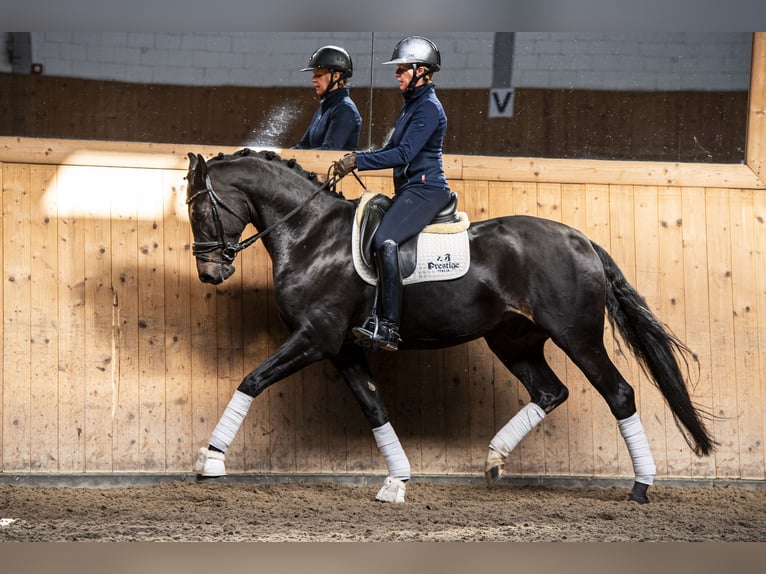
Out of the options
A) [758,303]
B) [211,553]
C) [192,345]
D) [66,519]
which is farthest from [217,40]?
[758,303]

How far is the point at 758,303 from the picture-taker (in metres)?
6.30

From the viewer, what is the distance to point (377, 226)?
5.27m

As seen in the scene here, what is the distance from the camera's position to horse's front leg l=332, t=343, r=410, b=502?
5.40 meters

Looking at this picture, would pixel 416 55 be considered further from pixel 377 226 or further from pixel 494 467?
pixel 494 467

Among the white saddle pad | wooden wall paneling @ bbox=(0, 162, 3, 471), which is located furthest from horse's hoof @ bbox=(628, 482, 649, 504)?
wooden wall paneling @ bbox=(0, 162, 3, 471)

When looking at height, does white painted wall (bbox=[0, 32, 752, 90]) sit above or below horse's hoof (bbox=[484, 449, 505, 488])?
above

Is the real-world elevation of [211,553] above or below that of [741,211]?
below

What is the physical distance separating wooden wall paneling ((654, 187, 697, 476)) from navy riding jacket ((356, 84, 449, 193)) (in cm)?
183

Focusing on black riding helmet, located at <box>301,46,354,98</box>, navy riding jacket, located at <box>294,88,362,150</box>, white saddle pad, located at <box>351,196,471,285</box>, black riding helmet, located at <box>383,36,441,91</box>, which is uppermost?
black riding helmet, located at <box>301,46,354,98</box>

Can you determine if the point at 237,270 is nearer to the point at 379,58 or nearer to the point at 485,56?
the point at 379,58

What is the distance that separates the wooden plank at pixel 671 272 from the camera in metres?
6.24

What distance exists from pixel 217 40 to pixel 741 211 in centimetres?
372

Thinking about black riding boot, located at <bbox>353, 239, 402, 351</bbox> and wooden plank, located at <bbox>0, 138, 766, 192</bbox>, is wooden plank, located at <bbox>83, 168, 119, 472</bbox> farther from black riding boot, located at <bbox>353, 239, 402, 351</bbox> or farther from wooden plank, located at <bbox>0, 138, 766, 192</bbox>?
black riding boot, located at <bbox>353, 239, 402, 351</bbox>

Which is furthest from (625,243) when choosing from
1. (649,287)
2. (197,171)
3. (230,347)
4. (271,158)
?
(197,171)
